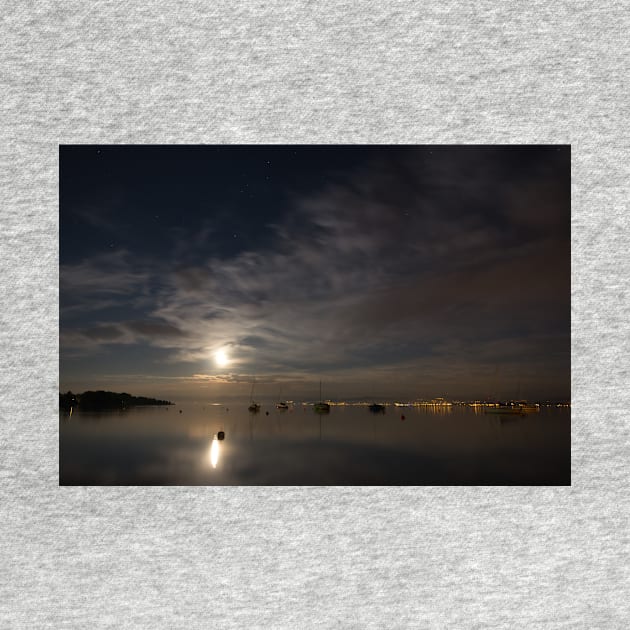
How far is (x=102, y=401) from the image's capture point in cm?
293

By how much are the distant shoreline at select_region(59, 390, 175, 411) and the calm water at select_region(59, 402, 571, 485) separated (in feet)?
0.13

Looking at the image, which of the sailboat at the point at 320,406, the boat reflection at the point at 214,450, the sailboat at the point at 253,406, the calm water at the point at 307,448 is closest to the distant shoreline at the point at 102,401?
the calm water at the point at 307,448

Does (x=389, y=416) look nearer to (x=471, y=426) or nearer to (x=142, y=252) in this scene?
(x=471, y=426)

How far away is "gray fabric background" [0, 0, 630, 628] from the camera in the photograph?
106 inches

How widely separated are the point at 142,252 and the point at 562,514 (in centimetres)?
254

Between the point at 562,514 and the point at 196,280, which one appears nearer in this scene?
the point at 562,514

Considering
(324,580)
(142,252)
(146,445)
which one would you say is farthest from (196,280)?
(324,580)

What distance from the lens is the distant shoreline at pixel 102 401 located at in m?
2.84

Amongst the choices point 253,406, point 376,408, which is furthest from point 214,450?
point 376,408

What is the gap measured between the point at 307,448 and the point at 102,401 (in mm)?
1128

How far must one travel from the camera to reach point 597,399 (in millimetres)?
2801

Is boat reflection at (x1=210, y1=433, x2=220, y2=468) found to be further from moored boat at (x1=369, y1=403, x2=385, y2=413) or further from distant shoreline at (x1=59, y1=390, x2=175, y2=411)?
moored boat at (x1=369, y1=403, x2=385, y2=413)

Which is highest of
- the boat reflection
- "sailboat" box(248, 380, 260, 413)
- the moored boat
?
"sailboat" box(248, 380, 260, 413)

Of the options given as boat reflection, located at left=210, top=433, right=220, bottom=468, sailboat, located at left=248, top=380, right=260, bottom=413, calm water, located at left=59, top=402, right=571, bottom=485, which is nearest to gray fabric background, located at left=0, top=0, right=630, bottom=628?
calm water, located at left=59, top=402, right=571, bottom=485
